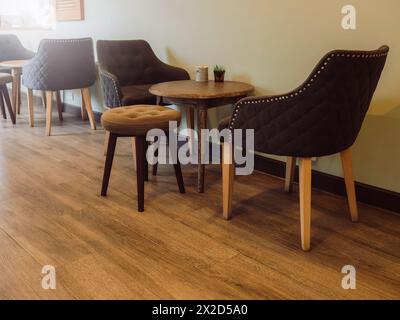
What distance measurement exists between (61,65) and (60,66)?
0.01 metres

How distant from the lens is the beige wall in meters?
2.16

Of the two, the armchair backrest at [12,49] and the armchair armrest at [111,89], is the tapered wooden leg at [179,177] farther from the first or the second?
the armchair backrest at [12,49]

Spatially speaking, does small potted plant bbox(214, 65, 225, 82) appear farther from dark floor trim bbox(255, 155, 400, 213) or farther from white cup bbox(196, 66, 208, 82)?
dark floor trim bbox(255, 155, 400, 213)

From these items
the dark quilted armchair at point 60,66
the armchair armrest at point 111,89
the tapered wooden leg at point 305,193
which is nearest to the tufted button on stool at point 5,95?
the dark quilted armchair at point 60,66

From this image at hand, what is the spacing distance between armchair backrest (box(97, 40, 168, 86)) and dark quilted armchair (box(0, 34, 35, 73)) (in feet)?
8.18

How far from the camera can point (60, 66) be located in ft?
12.7

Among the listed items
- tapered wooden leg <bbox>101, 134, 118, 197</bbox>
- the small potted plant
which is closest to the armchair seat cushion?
the small potted plant

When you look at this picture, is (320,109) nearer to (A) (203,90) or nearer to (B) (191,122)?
(A) (203,90)

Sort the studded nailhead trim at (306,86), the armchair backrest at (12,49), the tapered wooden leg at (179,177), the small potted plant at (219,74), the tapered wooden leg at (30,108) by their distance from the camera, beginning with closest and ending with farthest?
1. the studded nailhead trim at (306,86)
2. the tapered wooden leg at (179,177)
3. the small potted plant at (219,74)
4. the tapered wooden leg at (30,108)
5. the armchair backrest at (12,49)

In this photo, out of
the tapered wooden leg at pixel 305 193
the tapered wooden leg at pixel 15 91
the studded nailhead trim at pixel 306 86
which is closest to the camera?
the studded nailhead trim at pixel 306 86

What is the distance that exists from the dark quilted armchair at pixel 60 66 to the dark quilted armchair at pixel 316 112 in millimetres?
2425

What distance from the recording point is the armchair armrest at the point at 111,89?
9.55 ft

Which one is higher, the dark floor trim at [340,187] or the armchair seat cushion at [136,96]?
the armchair seat cushion at [136,96]

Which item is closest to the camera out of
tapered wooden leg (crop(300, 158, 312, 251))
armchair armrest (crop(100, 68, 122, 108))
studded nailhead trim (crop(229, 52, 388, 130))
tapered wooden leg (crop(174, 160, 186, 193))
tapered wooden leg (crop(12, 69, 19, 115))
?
studded nailhead trim (crop(229, 52, 388, 130))
